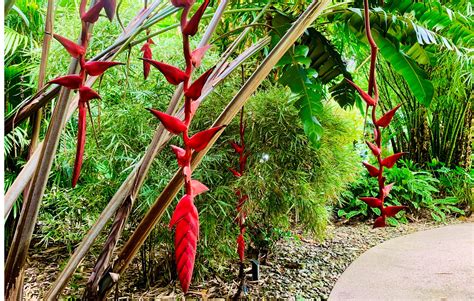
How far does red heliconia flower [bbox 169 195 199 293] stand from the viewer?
6.0 inches

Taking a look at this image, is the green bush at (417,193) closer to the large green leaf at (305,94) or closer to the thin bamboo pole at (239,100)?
the large green leaf at (305,94)

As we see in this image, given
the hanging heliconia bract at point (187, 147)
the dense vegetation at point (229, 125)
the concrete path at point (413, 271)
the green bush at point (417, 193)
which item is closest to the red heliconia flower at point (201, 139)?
the hanging heliconia bract at point (187, 147)

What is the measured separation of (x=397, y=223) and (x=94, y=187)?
1413 millimetres

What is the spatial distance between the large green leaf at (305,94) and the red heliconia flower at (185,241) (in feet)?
2.24

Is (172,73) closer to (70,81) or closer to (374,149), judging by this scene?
(70,81)

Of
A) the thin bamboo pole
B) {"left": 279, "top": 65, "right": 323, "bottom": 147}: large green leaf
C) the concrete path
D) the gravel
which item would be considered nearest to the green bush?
the gravel

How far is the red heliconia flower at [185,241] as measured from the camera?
0.50 ft

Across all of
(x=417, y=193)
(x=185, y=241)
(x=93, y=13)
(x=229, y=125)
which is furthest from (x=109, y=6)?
(x=417, y=193)

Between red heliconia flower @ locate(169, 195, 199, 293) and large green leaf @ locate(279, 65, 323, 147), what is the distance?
68 cm

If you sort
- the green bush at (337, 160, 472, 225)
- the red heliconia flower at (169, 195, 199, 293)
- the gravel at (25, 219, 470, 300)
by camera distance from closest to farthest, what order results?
the red heliconia flower at (169, 195, 199, 293) → the gravel at (25, 219, 470, 300) → the green bush at (337, 160, 472, 225)

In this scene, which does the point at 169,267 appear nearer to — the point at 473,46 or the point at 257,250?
the point at 257,250

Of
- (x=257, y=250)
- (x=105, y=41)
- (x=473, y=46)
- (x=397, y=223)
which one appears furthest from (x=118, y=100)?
(x=397, y=223)

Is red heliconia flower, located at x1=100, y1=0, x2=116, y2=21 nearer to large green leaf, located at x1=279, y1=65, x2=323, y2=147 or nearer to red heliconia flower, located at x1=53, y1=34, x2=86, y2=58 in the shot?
red heliconia flower, located at x1=53, y1=34, x2=86, y2=58

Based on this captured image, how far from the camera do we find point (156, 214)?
14.9 inches
